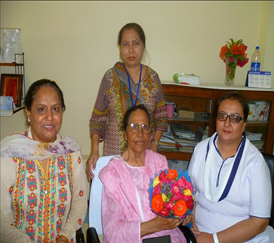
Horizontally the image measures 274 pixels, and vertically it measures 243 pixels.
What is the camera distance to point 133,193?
1662 millimetres

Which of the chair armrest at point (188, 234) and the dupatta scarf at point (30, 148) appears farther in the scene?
the chair armrest at point (188, 234)

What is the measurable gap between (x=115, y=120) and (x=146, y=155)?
0.49 m

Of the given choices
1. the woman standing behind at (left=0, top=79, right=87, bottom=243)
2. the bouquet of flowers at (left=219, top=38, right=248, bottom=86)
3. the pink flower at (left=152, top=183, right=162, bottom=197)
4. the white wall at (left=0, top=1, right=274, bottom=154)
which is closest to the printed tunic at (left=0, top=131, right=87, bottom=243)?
the woman standing behind at (left=0, top=79, right=87, bottom=243)

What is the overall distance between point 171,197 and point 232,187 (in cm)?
53

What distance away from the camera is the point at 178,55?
11.2 feet

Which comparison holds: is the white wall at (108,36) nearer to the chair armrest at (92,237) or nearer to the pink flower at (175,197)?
the chair armrest at (92,237)

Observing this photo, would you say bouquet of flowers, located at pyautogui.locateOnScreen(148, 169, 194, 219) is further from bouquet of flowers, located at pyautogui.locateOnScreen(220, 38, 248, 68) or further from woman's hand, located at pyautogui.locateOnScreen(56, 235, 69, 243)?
bouquet of flowers, located at pyautogui.locateOnScreen(220, 38, 248, 68)

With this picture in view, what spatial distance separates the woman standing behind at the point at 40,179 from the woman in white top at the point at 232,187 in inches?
32.4

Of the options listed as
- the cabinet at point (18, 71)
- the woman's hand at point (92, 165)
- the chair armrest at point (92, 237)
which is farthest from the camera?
the cabinet at point (18, 71)

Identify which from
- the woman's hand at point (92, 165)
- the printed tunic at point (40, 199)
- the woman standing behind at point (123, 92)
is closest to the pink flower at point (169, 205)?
the printed tunic at point (40, 199)

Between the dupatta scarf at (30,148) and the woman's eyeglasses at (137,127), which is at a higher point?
the woman's eyeglasses at (137,127)

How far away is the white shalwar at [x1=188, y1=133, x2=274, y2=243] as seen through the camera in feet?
5.30

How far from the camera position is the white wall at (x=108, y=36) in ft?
10.6

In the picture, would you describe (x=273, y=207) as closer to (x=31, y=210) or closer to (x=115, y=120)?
(x=115, y=120)
